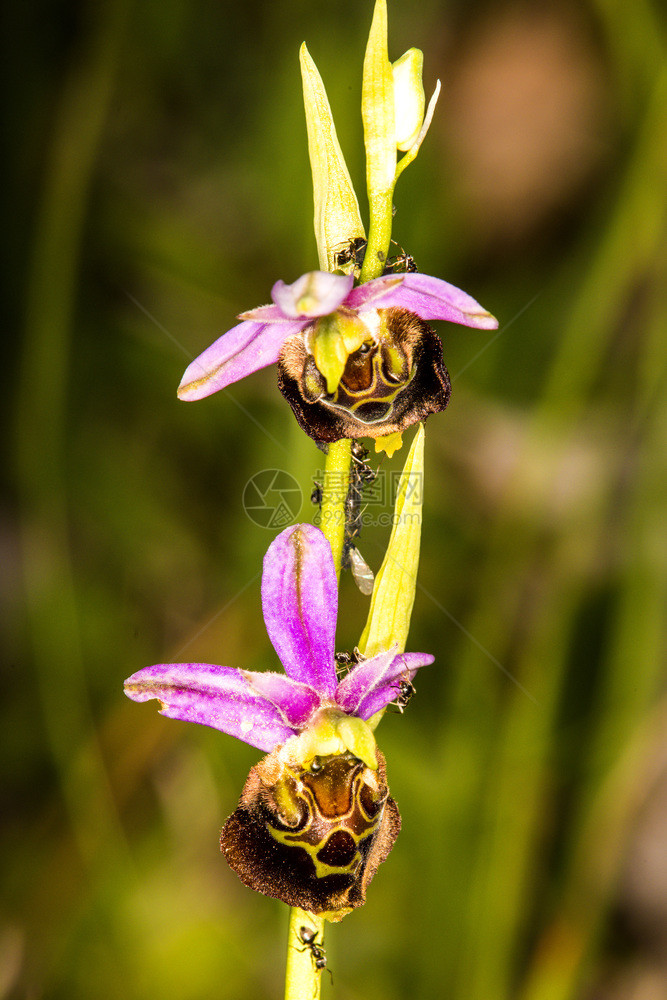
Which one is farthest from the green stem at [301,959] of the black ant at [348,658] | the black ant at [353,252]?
the black ant at [353,252]

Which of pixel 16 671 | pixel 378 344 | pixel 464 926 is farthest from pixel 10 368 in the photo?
pixel 464 926

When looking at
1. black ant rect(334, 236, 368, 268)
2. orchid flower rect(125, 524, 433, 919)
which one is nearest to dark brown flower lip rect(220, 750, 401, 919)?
orchid flower rect(125, 524, 433, 919)

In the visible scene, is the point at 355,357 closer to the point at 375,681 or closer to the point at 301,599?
the point at 301,599

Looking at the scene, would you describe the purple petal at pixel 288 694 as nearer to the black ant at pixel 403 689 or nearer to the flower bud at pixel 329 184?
the black ant at pixel 403 689

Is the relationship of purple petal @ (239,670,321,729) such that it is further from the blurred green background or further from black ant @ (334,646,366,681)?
the blurred green background

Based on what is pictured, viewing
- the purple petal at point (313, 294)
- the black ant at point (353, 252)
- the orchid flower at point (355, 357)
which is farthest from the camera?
the black ant at point (353, 252)

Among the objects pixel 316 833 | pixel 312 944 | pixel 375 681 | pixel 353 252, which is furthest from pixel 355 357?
pixel 312 944
